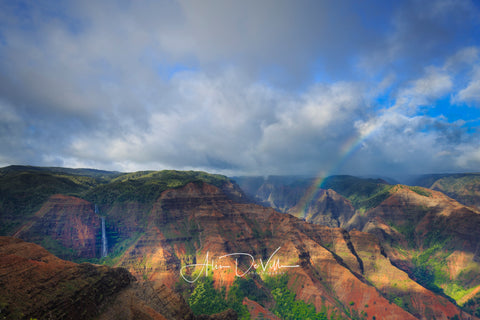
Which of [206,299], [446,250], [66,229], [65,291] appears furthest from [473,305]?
[66,229]

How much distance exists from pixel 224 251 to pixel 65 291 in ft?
299

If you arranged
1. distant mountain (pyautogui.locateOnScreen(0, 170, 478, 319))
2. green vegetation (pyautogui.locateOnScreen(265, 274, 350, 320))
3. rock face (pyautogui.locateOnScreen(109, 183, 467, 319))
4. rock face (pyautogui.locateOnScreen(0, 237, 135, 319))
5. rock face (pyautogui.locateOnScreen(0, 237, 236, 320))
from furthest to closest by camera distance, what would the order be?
rock face (pyautogui.locateOnScreen(109, 183, 467, 319)) < distant mountain (pyautogui.locateOnScreen(0, 170, 478, 319)) < green vegetation (pyautogui.locateOnScreen(265, 274, 350, 320)) < rock face (pyautogui.locateOnScreen(0, 237, 236, 320)) < rock face (pyautogui.locateOnScreen(0, 237, 135, 319))

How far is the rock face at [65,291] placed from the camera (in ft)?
122

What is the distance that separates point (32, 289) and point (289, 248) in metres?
113

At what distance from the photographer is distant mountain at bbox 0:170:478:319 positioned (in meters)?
106

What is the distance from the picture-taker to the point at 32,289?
1542 inches

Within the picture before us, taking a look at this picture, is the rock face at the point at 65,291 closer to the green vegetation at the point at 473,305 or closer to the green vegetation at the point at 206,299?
the green vegetation at the point at 206,299

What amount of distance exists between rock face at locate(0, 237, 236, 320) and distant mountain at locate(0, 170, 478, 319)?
48172 mm

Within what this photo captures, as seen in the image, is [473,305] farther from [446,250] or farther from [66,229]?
[66,229]

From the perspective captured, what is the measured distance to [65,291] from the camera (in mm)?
41969

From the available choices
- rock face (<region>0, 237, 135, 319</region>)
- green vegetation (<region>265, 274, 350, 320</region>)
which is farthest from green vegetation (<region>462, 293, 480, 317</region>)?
rock face (<region>0, 237, 135, 319</region>)

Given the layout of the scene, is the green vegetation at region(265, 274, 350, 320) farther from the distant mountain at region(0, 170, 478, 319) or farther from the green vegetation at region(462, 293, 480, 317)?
the green vegetation at region(462, 293, 480, 317)
